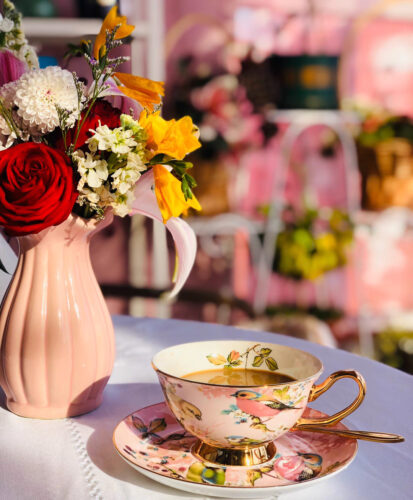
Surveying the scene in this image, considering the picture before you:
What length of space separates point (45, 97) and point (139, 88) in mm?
93

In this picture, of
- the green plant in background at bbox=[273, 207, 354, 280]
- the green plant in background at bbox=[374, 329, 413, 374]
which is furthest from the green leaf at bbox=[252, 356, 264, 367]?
the green plant in background at bbox=[374, 329, 413, 374]

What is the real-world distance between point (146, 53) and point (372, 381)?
5.98 feet

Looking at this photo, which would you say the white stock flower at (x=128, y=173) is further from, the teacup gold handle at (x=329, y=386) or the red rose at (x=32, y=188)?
the teacup gold handle at (x=329, y=386)

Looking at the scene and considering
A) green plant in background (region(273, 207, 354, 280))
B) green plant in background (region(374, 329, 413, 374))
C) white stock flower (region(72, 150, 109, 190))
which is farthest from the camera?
green plant in background (region(374, 329, 413, 374))

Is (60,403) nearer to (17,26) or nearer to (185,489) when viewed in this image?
(185,489)

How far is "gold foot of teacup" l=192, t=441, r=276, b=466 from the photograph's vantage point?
0.54 m

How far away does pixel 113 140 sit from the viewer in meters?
0.59

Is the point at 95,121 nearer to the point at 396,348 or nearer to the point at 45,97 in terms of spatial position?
the point at 45,97

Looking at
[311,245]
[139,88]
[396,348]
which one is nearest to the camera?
[139,88]

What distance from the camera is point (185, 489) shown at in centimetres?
50

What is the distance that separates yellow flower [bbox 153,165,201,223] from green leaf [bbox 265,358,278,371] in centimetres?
17

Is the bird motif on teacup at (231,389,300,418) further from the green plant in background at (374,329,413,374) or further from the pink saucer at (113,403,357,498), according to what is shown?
the green plant in background at (374,329,413,374)

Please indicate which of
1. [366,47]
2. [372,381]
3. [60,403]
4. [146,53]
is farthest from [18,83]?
[366,47]

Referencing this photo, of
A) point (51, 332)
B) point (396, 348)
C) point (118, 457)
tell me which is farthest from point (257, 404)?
point (396, 348)
